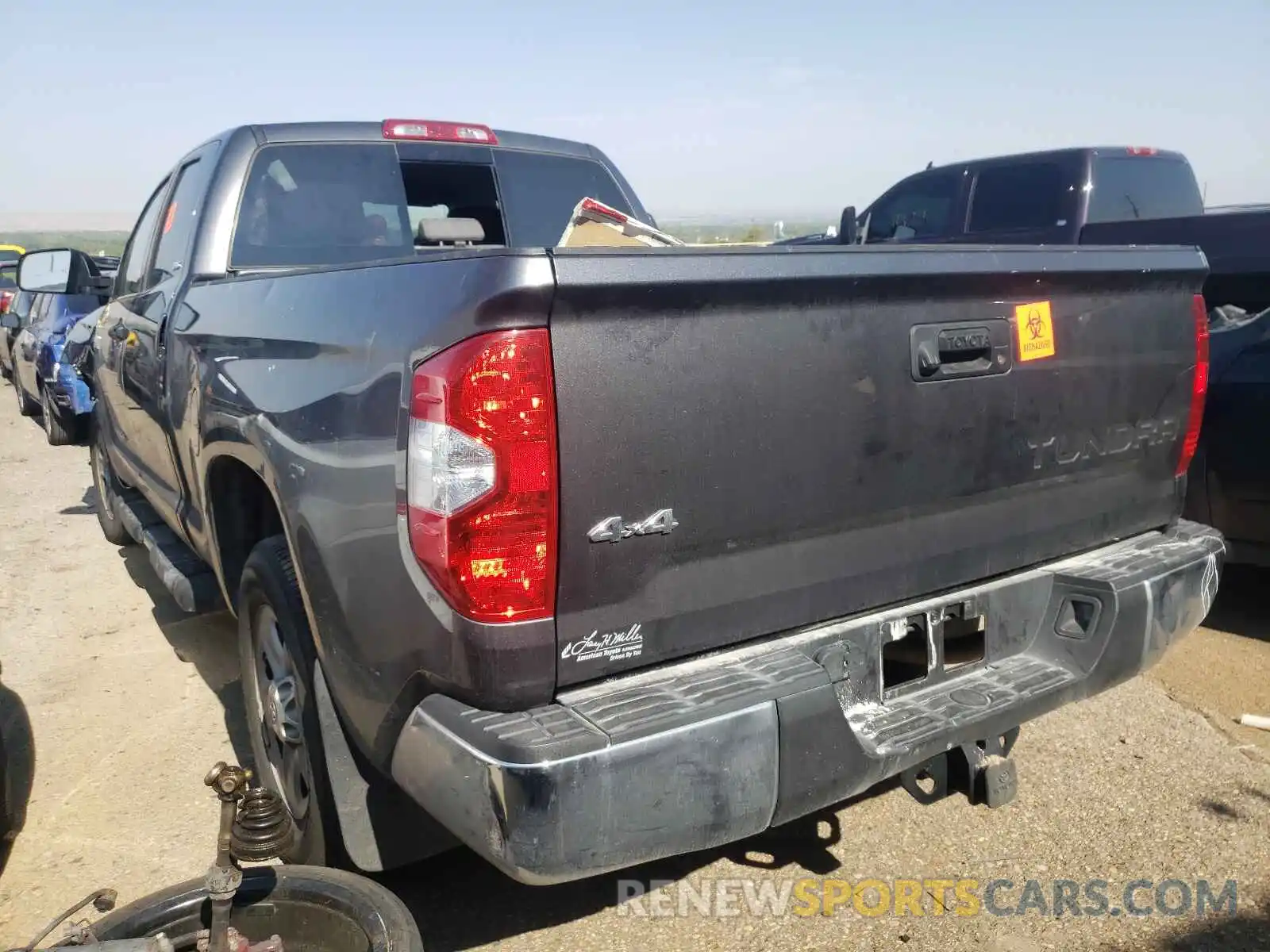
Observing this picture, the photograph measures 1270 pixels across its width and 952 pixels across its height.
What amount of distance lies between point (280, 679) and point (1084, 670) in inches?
84.4

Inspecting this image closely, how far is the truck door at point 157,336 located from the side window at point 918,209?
248 inches

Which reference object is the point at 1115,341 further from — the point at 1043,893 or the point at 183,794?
the point at 183,794

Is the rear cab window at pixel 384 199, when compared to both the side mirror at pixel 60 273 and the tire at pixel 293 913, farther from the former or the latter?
the side mirror at pixel 60 273

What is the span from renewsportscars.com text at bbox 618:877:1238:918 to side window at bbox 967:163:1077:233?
597cm

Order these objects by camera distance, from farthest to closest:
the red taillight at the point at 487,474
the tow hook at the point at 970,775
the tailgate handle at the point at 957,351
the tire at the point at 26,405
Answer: the tire at the point at 26,405
the tow hook at the point at 970,775
the tailgate handle at the point at 957,351
the red taillight at the point at 487,474

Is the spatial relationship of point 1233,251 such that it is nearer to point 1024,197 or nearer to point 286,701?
point 1024,197

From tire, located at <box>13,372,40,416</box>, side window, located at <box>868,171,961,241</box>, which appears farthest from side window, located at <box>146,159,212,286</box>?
tire, located at <box>13,372,40,416</box>

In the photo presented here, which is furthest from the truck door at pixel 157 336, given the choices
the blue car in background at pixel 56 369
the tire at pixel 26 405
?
the tire at pixel 26 405

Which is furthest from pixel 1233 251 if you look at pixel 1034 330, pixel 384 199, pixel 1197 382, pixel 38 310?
pixel 38 310

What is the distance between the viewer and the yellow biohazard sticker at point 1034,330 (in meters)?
2.61

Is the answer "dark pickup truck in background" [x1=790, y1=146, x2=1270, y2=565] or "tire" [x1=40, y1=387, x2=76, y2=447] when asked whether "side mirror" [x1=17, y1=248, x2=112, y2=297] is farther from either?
"tire" [x1=40, y1=387, x2=76, y2=447]

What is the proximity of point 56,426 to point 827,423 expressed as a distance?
10.0 m

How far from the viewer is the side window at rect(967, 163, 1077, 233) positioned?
7723 millimetres

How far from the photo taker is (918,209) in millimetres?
9117
